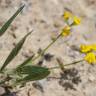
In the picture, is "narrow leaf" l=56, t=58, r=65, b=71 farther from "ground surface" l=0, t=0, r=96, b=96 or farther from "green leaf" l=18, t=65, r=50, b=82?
"green leaf" l=18, t=65, r=50, b=82

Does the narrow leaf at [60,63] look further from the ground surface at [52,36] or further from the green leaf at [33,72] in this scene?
the green leaf at [33,72]

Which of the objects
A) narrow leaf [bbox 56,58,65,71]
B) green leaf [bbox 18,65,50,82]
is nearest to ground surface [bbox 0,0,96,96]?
narrow leaf [bbox 56,58,65,71]

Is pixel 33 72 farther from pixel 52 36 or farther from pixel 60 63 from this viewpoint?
pixel 52 36

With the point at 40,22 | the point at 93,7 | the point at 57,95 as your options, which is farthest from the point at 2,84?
the point at 93,7

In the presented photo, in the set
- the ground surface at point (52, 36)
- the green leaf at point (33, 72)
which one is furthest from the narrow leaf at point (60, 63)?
the green leaf at point (33, 72)

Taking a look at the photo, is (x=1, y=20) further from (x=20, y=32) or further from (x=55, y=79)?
(x=55, y=79)
